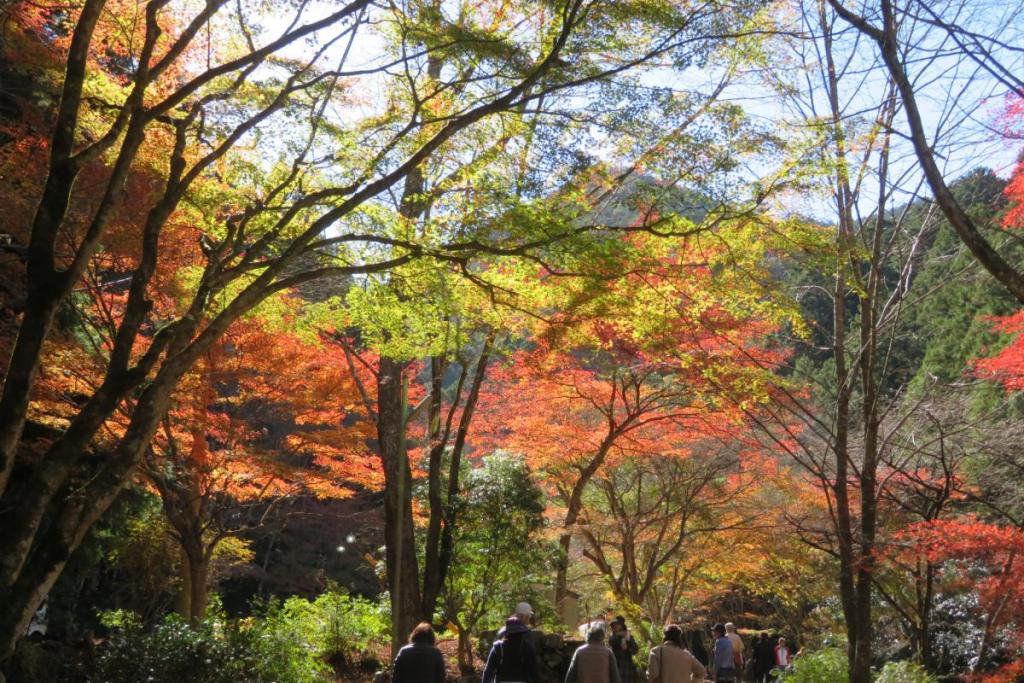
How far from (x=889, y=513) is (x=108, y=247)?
12502mm

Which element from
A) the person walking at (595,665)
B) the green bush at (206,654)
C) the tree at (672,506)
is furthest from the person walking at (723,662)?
the green bush at (206,654)

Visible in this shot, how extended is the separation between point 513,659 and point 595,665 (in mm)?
583

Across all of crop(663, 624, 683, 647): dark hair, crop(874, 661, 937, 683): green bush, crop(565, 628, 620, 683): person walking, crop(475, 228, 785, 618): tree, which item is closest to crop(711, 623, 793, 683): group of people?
crop(874, 661, 937, 683): green bush

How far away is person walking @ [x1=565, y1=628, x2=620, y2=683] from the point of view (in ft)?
19.2

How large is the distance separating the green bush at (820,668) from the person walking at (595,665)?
646 cm

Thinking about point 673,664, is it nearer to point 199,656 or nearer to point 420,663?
point 420,663

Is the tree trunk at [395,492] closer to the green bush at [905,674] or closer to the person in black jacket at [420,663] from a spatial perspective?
the person in black jacket at [420,663]

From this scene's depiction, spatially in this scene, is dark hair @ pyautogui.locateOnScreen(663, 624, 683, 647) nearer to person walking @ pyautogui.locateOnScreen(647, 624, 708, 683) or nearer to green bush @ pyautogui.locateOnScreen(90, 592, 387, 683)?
person walking @ pyautogui.locateOnScreen(647, 624, 708, 683)

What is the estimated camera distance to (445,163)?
9.04 metres

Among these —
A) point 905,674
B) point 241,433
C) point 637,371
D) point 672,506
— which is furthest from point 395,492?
point 672,506

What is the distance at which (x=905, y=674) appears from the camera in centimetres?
1021

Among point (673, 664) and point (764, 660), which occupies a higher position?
point (673, 664)

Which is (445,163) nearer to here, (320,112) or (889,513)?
(320,112)

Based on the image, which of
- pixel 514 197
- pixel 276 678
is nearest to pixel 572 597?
pixel 276 678
